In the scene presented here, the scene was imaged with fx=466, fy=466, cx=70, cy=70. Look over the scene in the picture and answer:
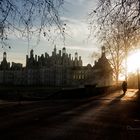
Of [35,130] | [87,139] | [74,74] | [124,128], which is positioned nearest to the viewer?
[87,139]

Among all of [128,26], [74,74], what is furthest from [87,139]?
[74,74]

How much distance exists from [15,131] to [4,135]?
121 centimetres

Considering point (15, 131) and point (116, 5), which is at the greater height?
point (116, 5)

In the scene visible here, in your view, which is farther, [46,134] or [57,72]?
[57,72]

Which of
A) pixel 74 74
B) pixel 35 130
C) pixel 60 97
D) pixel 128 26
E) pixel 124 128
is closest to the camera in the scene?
pixel 35 130

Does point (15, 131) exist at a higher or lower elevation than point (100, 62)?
lower

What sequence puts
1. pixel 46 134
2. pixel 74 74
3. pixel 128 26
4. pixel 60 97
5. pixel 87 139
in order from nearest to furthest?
pixel 87 139 → pixel 46 134 → pixel 128 26 → pixel 60 97 → pixel 74 74

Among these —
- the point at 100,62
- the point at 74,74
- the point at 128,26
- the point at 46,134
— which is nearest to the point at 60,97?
the point at 128,26

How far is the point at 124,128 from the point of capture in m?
18.6

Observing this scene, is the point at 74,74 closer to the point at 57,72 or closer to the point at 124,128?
the point at 57,72

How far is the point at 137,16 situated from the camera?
739 inches

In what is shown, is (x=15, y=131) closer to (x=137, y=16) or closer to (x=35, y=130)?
(x=35, y=130)

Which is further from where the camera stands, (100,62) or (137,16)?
(100,62)

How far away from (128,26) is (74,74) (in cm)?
17137
